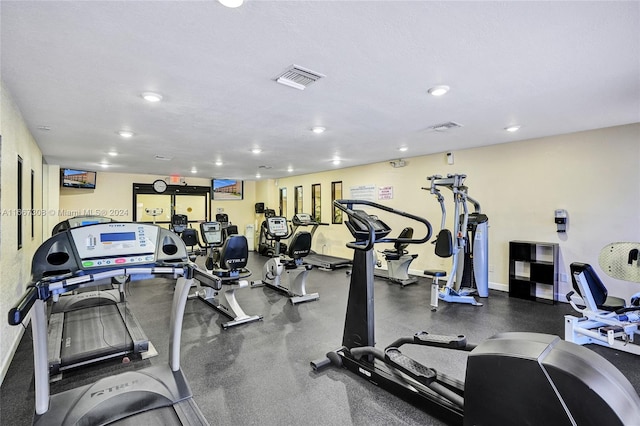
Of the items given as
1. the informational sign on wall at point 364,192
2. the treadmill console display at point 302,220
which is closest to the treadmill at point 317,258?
the treadmill console display at point 302,220

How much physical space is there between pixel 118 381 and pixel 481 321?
12.4 ft

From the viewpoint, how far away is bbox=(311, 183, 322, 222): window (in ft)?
29.6

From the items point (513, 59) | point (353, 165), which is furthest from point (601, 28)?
point (353, 165)

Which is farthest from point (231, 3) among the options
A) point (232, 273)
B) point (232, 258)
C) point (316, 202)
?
point (316, 202)

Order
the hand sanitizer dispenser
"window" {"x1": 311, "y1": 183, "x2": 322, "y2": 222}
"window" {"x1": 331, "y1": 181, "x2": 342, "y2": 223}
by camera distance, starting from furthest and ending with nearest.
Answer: "window" {"x1": 311, "y1": 183, "x2": 322, "y2": 222} → "window" {"x1": 331, "y1": 181, "x2": 342, "y2": 223} → the hand sanitizer dispenser

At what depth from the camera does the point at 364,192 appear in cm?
752

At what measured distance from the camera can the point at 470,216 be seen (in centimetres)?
493

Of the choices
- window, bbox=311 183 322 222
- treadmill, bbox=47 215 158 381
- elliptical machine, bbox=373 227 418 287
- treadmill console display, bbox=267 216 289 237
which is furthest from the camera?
window, bbox=311 183 322 222

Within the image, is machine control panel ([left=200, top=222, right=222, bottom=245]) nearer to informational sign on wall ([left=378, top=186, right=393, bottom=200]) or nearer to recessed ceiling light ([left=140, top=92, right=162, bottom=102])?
recessed ceiling light ([left=140, top=92, right=162, bottom=102])

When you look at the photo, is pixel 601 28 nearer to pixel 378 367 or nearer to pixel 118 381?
pixel 378 367

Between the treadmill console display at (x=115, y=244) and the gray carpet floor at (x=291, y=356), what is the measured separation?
3.73ft

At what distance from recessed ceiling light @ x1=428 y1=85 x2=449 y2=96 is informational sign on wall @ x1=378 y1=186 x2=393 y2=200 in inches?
161

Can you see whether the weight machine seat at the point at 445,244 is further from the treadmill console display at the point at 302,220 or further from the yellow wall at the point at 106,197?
the yellow wall at the point at 106,197

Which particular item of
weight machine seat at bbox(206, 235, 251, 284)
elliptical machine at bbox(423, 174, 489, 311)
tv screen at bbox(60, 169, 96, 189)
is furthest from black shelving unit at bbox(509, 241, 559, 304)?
tv screen at bbox(60, 169, 96, 189)
